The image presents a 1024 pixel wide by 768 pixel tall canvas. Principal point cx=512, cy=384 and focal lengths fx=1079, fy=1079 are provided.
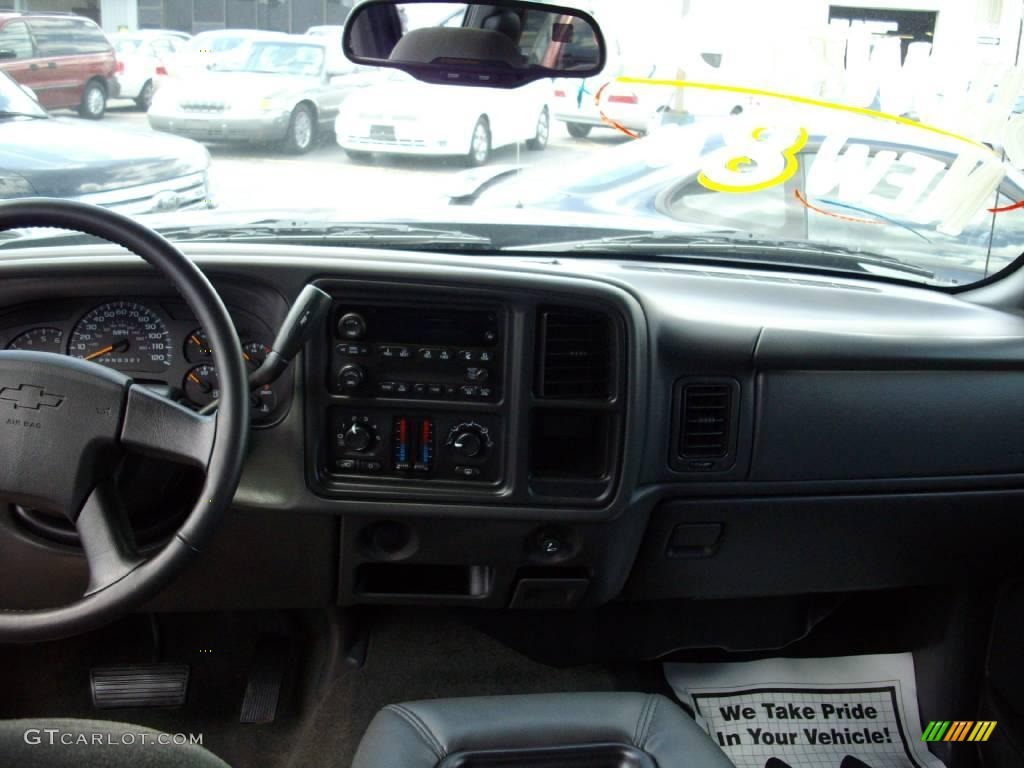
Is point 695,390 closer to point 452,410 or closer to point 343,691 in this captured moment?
point 452,410

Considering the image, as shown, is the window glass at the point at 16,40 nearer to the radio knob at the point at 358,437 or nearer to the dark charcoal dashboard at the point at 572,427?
the dark charcoal dashboard at the point at 572,427

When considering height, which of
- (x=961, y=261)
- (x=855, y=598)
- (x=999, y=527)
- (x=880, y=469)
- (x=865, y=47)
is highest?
(x=865, y=47)

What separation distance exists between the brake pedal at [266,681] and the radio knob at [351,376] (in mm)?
1031

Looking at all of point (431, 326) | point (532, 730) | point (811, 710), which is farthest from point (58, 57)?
point (811, 710)

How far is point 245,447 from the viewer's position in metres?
1.68

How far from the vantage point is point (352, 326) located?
2094mm

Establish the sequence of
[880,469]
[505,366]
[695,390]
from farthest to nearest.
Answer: [880,469], [695,390], [505,366]

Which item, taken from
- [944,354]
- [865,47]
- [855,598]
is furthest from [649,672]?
[865,47]

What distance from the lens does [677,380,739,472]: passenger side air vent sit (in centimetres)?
228

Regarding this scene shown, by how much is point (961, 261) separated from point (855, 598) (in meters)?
0.94

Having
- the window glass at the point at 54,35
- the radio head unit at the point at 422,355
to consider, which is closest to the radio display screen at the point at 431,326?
the radio head unit at the point at 422,355

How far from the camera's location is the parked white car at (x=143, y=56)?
241cm

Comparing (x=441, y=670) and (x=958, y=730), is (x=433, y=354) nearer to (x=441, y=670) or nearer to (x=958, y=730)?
(x=441, y=670)

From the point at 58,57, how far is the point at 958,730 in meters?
2.69
